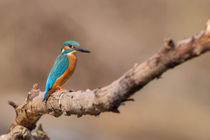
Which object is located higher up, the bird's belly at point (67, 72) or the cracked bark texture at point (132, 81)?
the bird's belly at point (67, 72)

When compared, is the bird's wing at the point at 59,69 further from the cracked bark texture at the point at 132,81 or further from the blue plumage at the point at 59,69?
the cracked bark texture at the point at 132,81

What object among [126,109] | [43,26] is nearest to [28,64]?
[43,26]

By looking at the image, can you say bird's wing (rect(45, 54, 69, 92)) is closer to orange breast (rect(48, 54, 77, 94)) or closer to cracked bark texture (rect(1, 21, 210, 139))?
orange breast (rect(48, 54, 77, 94))

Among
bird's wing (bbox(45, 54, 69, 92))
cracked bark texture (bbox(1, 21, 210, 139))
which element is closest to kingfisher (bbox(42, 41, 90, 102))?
bird's wing (bbox(45, 54, 69, 92))

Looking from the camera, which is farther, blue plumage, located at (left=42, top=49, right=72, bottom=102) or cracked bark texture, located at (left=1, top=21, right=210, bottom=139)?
blue plumage, located at (left=42, top=49, right=72, bottom=102)

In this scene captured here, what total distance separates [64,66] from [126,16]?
3.52 m

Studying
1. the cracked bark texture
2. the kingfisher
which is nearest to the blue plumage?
the kingfisher

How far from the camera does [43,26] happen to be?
4961mm

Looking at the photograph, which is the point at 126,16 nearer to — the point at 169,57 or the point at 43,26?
the point at 43,26

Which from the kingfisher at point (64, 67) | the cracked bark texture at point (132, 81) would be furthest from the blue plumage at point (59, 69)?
the cracked bark texture at point (132, 81)

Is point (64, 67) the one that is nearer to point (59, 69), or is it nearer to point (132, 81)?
point (59, 69)

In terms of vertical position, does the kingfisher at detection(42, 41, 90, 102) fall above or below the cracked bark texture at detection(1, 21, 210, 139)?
above

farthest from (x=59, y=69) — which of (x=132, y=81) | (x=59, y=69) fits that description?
(x=132, y=81)

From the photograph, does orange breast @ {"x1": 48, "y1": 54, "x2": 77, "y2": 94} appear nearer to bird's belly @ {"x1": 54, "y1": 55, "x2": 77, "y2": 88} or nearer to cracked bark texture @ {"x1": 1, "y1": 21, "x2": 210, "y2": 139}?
bird's belly @ {"x1": 54, "y1": 55, "x2": 77, "y2": 88}
